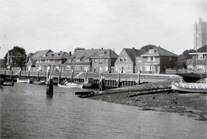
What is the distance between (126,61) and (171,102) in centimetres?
5318

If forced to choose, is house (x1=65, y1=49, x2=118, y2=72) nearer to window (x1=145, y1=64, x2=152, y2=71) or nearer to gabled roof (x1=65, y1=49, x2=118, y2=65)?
gabled roof (x1=65, y1=49, x2=118, y2=65)

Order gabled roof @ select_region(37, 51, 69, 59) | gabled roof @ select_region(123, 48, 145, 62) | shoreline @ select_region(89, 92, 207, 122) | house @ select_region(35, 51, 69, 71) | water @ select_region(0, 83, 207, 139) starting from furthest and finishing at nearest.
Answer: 1. gabled roof @ select_region(37, 51, 69, 59)
2. house @ select_region(35, 51, 69, 71)
3. gabled roof @ select_region(123, 48, 145, 62)
4. shoreline @ select_region(89, 92, 207, 122)
5. water @ select_region(0, 83, 207, 139)

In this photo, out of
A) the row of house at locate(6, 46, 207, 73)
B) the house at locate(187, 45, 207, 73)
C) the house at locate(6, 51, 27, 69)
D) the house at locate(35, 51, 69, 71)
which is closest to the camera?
the house at locate(187, 45, 207, 73)

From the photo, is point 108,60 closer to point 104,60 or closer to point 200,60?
point 104,60

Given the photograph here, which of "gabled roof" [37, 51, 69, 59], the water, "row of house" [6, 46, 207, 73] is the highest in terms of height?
"gabled roof" [37, 51, 69, 59]

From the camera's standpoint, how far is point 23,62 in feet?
460

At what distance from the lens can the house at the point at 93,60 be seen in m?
90.1

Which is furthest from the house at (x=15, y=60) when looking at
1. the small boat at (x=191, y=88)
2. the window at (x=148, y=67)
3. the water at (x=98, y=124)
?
the water at (x=98, y=124)

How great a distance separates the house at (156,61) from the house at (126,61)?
3.30 metres

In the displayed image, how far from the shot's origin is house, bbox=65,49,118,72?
90062 mm

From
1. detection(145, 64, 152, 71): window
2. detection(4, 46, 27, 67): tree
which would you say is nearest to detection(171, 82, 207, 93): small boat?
detection(145, 64, 152, 71): window

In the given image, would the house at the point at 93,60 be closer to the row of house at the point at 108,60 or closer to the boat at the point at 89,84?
the row of house at the point at 108,60

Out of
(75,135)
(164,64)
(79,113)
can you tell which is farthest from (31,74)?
(75,135)

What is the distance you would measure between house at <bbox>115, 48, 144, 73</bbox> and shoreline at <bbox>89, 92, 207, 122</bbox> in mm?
44023
